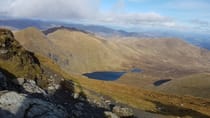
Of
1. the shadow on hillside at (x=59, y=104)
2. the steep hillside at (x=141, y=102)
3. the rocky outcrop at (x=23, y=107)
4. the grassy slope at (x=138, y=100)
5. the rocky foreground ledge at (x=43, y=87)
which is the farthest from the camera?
the grassy slope at (x=138, y=100)

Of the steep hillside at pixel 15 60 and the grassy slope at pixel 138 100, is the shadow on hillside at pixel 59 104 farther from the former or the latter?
the grassy slope at pixel 138 100

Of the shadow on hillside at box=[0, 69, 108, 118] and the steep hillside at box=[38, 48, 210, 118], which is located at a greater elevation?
the shadow on hillside at box=[0, 69, 108, 118]

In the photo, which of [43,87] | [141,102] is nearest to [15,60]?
[43,87]

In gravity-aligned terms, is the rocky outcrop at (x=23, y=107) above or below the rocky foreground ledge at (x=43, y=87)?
above

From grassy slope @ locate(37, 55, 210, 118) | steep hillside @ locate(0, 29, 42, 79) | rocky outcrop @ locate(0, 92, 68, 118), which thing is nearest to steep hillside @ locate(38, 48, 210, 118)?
grassy slope @ locate(37, 55, 210, 118)

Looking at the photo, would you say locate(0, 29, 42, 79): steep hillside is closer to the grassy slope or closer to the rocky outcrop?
the grassy slope

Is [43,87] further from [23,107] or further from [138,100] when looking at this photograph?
[138,100]

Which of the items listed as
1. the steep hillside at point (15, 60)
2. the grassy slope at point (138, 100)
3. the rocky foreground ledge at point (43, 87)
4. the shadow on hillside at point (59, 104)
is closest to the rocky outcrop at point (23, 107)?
the shadow on hillside at point (59, 104)

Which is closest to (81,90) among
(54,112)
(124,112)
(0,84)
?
(124,112)

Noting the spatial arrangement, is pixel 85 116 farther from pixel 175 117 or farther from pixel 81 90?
pixel 175 117
